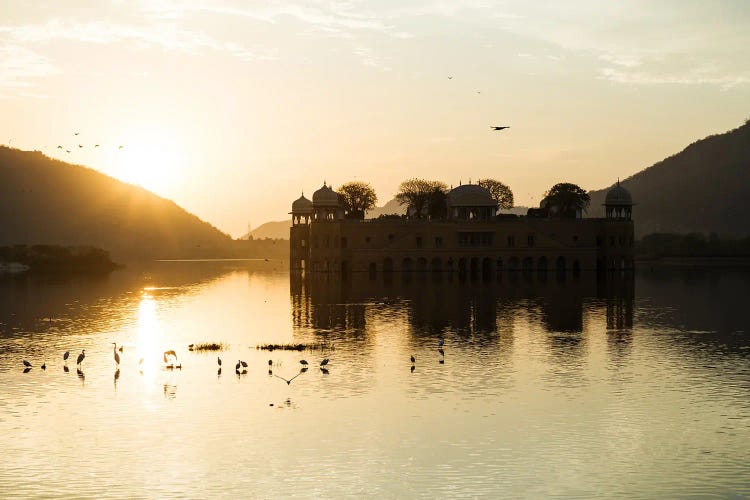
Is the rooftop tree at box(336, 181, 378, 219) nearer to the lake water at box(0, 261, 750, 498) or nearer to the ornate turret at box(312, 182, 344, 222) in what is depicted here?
the ornate turret at box(312, 182, 344, 222)

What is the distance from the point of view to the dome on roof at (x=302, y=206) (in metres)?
182

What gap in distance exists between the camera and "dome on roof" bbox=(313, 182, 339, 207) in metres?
160

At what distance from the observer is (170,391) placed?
4469 cm

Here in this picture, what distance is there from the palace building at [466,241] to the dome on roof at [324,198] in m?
0.17

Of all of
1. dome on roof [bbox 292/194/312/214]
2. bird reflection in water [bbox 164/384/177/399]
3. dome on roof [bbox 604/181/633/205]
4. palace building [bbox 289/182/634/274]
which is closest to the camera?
bird reflection in water [bbox 164/384/177/399]

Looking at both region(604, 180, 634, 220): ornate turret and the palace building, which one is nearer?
the palace building

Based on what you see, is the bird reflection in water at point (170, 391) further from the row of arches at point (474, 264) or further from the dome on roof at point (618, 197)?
the dome on roof at point (618, 197)

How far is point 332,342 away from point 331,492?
3368 cm

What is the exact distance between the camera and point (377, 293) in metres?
108

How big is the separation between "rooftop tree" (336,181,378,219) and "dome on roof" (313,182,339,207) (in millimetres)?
31770

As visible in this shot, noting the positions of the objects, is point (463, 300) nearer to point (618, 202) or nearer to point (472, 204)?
point (472, 204)

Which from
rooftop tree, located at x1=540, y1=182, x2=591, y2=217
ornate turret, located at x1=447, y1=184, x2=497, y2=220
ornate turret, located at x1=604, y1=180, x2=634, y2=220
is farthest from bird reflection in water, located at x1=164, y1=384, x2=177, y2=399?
rooftop tree, located at x1=540, y1=182, x2=591, y2=217

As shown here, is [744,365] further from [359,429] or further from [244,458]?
[244,458]

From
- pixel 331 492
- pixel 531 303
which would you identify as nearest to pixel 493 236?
pixel 531 303
